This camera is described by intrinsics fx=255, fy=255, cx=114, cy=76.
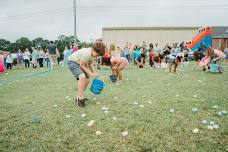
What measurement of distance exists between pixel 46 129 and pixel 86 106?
1.70 m

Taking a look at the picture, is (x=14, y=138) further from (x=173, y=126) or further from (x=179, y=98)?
(x=179, y=98)

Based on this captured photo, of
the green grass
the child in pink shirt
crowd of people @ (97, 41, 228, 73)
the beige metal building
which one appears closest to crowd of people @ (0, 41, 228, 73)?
crowd of people @ (97, 41, 228, 73)

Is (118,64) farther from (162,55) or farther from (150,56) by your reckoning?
(162,55)

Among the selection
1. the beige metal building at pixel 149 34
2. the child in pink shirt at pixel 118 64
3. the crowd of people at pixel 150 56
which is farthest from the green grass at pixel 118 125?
the beige metal building at pixel 149 34

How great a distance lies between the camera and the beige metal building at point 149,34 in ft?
113

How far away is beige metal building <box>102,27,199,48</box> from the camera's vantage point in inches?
1357

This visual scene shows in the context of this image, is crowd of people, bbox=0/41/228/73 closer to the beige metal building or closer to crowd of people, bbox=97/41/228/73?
crowd of people, bbox=97/41/228/73

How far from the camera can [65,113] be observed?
17.8ft

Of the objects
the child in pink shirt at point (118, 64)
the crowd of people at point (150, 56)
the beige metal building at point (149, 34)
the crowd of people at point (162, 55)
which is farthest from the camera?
the beige metal building at point (149, 34)

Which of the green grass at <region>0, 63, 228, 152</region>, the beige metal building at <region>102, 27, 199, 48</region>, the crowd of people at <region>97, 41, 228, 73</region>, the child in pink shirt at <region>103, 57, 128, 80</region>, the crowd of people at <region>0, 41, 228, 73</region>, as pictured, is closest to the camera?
the green grass at <region>0, 63, 228, 152</region>

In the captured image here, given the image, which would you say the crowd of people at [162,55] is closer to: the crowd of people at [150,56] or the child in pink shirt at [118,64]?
the crowd of people at [150,56]

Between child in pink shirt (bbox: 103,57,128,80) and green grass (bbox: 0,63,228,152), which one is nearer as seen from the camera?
green grass (bbox: 0,63,228,152)

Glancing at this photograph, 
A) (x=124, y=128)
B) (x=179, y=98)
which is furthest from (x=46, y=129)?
(x=179, y=98)

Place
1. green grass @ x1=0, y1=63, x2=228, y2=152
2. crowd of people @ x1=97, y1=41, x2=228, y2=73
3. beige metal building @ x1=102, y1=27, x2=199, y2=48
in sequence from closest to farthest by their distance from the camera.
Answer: green grass @ x1=0, y1=63, x2=228, y2=152 < crowd of people @ x1=97, y1=41, x2=228, y2=73 < beige metal building @ x1=102, y1=27, x2=199, y2=48
